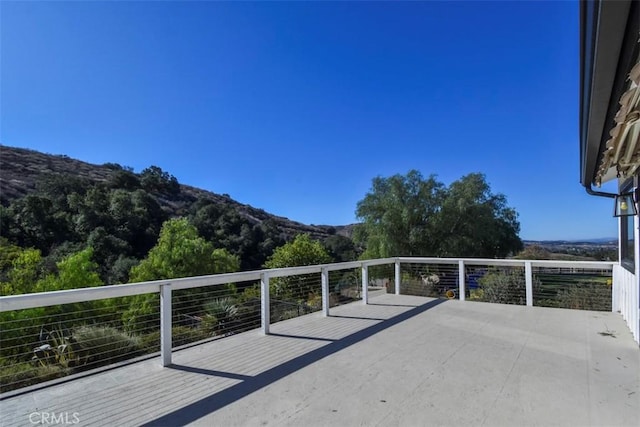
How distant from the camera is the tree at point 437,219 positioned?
49.3 feet

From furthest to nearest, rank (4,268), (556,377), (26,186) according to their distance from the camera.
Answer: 1. (26,186)
2. (4,268)
3. (556,377)

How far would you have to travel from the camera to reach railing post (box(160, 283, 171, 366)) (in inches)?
126

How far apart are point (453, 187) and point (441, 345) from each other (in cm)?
1327

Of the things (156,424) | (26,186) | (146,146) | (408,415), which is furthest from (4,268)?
(408,415)

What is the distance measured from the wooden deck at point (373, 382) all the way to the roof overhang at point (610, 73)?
1.87 m

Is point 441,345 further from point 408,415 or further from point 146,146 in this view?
point 146,146

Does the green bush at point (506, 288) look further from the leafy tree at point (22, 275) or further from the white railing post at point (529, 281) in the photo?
the leafy tree at point (22, 275)

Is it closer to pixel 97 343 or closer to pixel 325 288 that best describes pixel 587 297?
pixel 325 288

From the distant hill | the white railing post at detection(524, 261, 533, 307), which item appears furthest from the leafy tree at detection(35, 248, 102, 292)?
the distant hill

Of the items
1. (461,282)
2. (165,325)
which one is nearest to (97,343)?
(165,325)

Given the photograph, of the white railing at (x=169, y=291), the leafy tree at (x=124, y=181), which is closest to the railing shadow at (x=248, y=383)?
the white railing at (x=169, y=291)

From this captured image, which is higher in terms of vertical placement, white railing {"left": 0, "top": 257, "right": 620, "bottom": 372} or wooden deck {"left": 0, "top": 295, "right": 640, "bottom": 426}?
white railing {"left": 0, "top": 257, "right": 620, "bottom": 372}

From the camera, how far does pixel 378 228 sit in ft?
51.3

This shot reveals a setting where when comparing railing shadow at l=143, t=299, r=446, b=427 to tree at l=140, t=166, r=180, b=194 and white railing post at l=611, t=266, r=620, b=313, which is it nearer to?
white railing post at l=611, t=266, r=620, b=313
